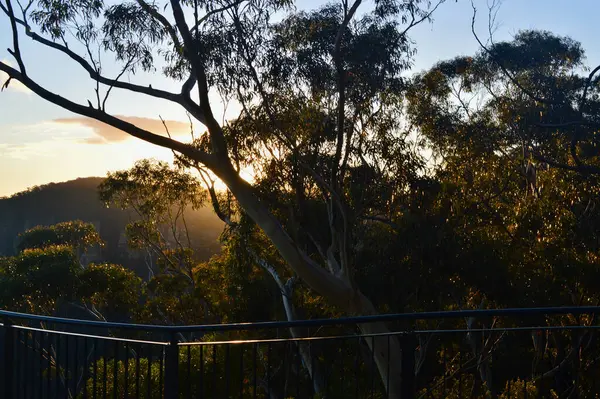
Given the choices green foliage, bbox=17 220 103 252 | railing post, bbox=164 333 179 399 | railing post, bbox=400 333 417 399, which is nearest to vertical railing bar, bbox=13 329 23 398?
railing post, bbox=164 333 179 399

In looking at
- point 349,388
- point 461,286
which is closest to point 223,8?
point 461,286

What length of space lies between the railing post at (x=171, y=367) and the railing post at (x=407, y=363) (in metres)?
1.21

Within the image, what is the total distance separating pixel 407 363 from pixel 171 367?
49.9 inches

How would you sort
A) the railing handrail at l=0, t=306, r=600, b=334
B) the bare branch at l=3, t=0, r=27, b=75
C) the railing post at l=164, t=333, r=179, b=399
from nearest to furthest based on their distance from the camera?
the railing handrail at l=0, t=306, r=600, b=334, the railing post at l=164, t=333, r=179, b=399, the bare branch at l=3, t=0, r=27, b=75

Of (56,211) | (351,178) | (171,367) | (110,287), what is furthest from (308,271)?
(56,211)

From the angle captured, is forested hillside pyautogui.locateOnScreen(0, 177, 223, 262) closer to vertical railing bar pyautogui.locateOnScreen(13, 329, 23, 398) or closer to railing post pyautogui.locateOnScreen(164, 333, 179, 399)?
vertical railing bar pyautogui.locateOnScreen(13, 329, 23, 398)

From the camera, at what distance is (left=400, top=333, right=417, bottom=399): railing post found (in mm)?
4012

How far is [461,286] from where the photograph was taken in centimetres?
1597

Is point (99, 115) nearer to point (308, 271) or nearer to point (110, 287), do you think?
point (308, 271)

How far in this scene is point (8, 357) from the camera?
5.50 meters

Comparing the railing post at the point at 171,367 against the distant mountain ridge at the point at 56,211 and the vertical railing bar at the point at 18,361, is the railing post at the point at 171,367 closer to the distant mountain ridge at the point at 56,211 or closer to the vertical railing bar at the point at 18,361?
the vertical railing bar at the point at 18,361

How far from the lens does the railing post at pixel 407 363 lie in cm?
401

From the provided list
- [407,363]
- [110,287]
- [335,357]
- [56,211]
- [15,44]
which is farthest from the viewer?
[56,211]

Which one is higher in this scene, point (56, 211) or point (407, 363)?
point (56, 211)
